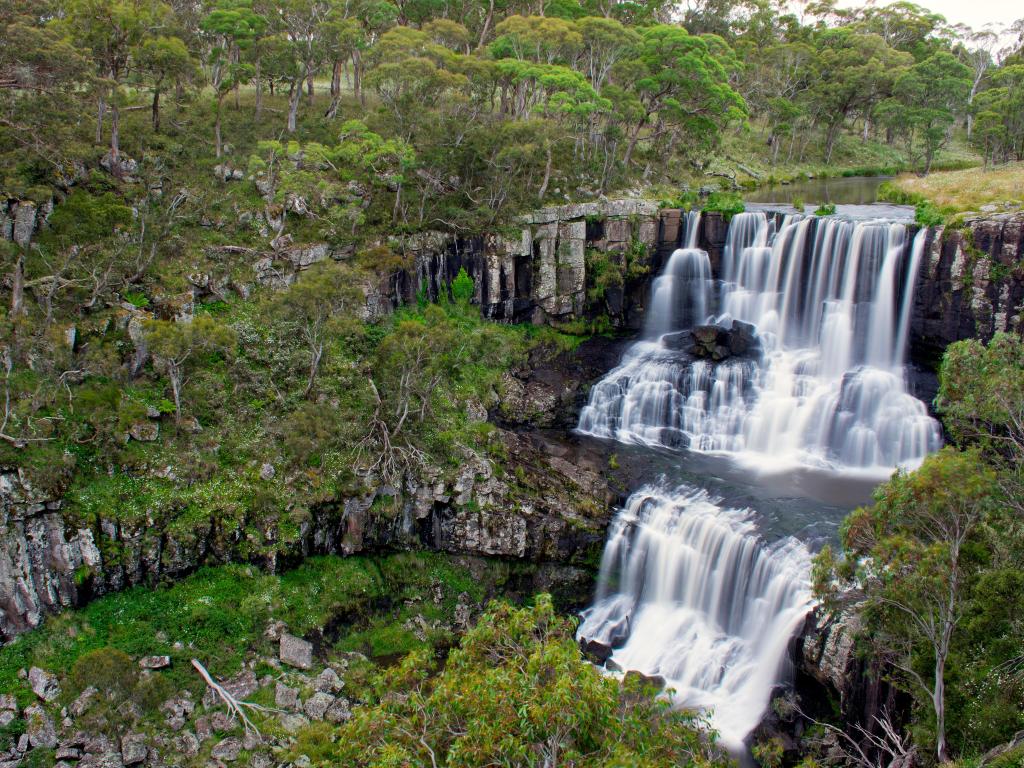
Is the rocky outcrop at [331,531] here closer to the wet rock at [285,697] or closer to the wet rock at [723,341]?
the wet rock at [285,697]

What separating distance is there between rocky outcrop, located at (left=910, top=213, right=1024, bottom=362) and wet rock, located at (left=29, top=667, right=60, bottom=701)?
33481 millimetres

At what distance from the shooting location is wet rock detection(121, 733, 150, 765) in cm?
1703

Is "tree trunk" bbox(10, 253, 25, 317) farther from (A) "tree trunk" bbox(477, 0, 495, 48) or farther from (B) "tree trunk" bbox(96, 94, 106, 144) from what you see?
(A) "tree trunk" bbox(477, 0, 495, 48)

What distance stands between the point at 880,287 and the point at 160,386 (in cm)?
3021

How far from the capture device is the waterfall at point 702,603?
20.1 meters

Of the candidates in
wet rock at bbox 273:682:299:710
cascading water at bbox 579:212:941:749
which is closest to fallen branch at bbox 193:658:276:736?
wet rock at bbox 273:682:299:710

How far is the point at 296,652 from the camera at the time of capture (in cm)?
2047

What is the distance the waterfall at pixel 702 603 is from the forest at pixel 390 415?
553 millimetres

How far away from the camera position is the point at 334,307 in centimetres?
2592

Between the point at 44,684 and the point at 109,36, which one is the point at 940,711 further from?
the point at 109,36

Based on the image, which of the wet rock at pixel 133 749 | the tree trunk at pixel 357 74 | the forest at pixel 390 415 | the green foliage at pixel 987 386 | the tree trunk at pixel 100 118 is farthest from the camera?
the tree trunk at pixel 357 74

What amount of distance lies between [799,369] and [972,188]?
15.7m

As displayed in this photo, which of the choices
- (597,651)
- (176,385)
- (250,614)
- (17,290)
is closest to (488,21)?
(17,290)

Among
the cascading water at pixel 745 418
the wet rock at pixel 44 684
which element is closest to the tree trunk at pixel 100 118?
the wet rock at pixel 44 684
